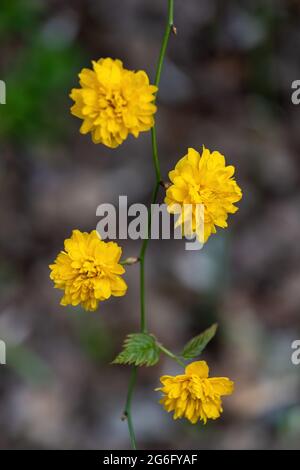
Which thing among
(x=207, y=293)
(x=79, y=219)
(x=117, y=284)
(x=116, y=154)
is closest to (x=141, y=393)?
(x=207, y=293)

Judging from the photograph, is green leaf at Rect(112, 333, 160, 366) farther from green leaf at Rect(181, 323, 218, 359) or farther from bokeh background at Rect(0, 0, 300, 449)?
bokeh background at Rect(0, 0, 300, 449)

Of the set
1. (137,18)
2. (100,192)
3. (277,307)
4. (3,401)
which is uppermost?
(137,18)

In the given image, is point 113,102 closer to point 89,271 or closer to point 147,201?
point 89,271

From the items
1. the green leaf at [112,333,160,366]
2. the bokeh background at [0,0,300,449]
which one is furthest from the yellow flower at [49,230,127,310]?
the bokeh background at [0,0,300,449]

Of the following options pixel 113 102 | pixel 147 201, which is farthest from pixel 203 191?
pixel 147 201

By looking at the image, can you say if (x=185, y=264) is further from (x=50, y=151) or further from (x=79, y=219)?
(x=50, y=151)
